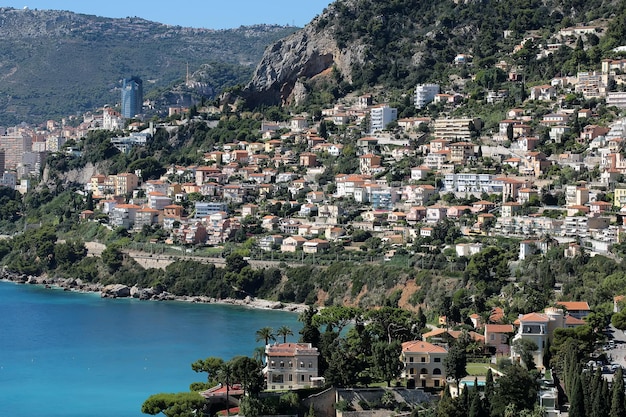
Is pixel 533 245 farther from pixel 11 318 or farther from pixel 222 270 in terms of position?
pixel 11 318

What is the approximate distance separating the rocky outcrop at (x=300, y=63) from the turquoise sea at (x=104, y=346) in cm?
1903

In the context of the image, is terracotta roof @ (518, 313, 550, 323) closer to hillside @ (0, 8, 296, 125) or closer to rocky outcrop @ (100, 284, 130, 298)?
rocky outcrop @ (100, 284, 130, 298)

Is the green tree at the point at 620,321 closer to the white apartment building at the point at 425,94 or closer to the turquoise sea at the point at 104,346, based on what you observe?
the turquoise sea at the point at 104,346

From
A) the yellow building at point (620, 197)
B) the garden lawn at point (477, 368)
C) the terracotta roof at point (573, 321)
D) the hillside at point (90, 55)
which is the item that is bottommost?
the garden lawn at point (477, 368)

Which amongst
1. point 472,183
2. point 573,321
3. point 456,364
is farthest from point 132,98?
point 456,364

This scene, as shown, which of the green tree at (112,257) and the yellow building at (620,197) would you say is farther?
the green tree at (112,257)

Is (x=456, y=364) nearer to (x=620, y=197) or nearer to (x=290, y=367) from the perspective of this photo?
(x=290, y=367)

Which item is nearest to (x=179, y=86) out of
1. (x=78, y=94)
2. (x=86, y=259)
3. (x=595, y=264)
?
(x=78, y=94)

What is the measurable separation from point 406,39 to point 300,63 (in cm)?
480

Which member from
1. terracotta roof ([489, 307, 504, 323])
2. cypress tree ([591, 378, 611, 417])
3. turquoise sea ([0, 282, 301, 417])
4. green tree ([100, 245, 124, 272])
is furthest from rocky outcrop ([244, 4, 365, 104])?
cypress tree ([591, 378, 611, 417])

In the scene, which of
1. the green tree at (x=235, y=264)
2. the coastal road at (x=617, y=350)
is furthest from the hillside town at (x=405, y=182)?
the coastal road at (x=617, y=350)

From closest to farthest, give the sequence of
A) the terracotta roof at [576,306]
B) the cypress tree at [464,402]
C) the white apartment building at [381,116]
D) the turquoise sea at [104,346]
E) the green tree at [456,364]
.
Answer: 1. the cypress tree at [464,402]
2. the green tree at [456,364]
3. the turquoise sea at [104,346]
4. the terracotta roof at [576,306]
5. the white apartment building at [381,116]

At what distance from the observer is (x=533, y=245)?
37594mm

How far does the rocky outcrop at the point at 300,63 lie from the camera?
61.3 metres
